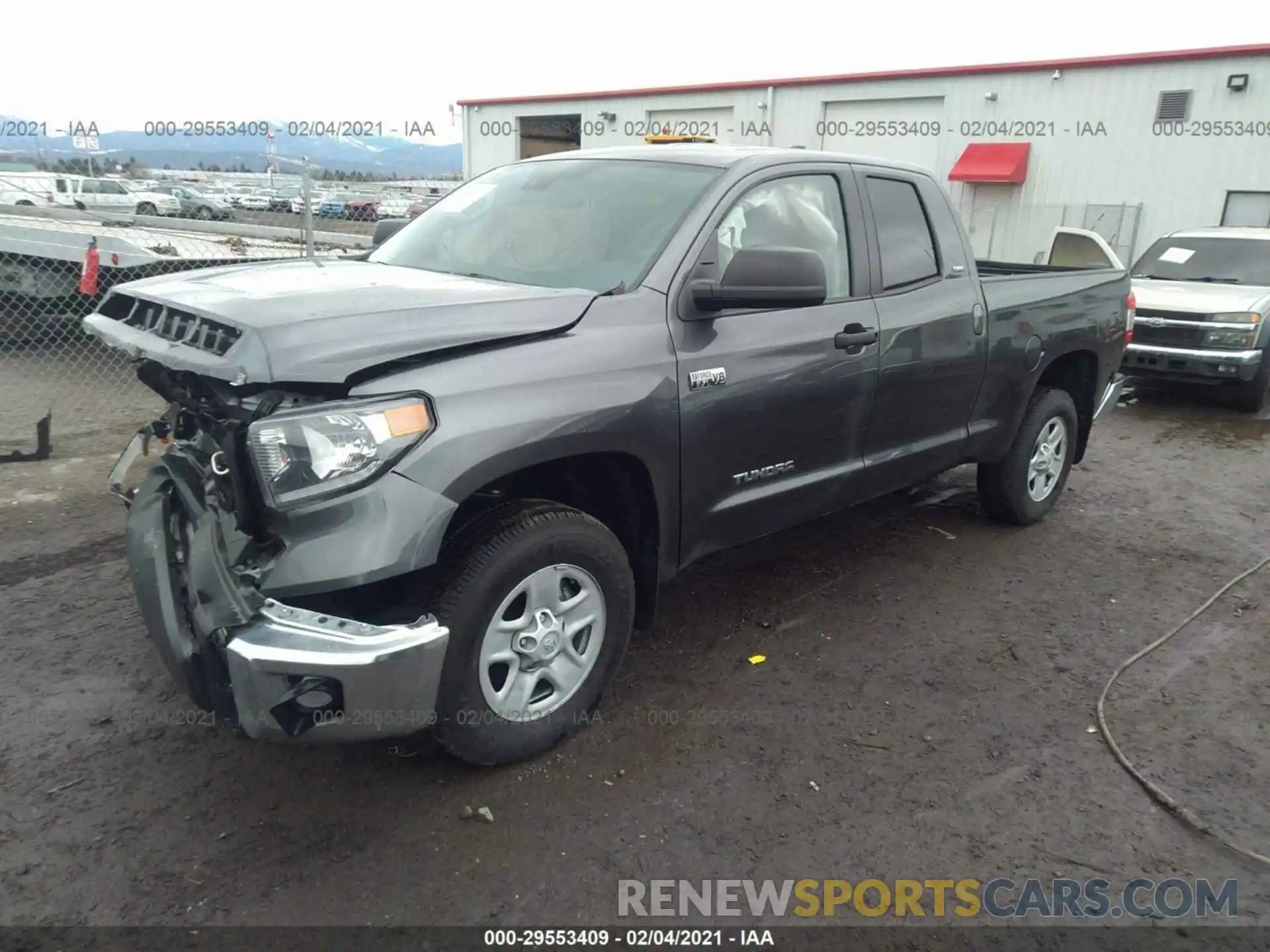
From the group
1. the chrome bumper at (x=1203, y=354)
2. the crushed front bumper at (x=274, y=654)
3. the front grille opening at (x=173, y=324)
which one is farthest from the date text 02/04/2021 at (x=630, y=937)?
the chrome bumper at (x=1203, y=354)

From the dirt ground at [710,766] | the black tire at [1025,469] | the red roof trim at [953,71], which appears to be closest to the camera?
the dirt ground at [710,766]

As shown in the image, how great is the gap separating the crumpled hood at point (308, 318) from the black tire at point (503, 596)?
57cm

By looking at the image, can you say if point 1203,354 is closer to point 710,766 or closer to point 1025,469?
point 1025,469

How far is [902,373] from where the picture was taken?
4086 mm

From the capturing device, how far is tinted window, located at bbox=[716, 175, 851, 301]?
356 centimetres

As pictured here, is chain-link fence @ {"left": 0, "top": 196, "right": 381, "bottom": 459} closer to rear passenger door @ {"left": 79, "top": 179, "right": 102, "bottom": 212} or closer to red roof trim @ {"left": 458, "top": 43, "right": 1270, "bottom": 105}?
rear passenger door @ {"left": 79, "top": 179, "right": 102, "bottom": 212}

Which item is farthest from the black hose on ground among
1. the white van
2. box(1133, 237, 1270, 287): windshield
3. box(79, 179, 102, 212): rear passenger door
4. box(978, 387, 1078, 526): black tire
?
box(79, 179, 102, 212): rear passenger door

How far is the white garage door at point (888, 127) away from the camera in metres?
19.5

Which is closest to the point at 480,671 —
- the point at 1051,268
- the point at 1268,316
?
the point at 1051,268

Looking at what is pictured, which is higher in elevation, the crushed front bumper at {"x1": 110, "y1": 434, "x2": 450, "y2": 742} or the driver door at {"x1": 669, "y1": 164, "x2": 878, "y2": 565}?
the driver door at {"x1": 669, "y1": 164, "x2": 878, "y2": 565}

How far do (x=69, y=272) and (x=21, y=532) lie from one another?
469 centimetres

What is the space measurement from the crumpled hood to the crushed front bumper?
0.52 m

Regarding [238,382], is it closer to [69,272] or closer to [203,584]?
[203,584]

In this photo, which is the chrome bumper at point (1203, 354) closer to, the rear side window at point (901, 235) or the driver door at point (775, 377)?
the rear side window at point (901, 235)
